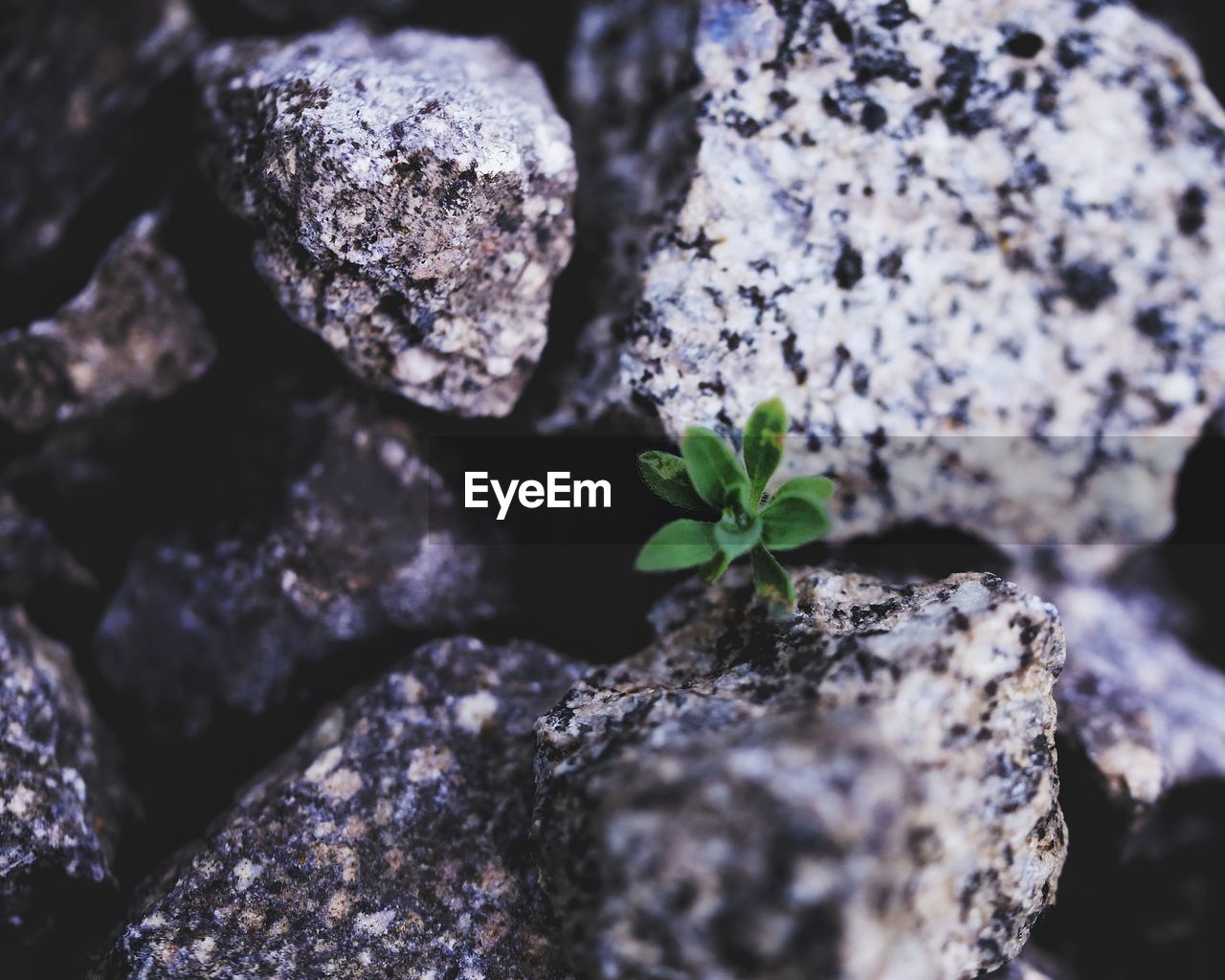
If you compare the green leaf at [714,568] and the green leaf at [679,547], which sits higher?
the green leaf at [679,547]

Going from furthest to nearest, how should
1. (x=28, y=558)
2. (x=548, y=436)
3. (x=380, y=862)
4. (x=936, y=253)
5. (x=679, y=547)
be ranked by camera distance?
(x=28, y=558)
(x=548, y=436)
(x=936, y=253)
(x=380, y=862)
(x=679, y=547)

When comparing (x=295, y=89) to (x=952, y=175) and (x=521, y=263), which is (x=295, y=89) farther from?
(x=952, y=175)

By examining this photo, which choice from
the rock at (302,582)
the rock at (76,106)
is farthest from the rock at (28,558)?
the rock at (76,106)

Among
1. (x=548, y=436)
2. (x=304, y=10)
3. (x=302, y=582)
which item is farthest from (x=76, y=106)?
(x=548, y=436)

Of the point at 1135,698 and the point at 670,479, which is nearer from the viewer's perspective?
the point at 670,479

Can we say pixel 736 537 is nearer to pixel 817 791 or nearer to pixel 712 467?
pixel 712 467

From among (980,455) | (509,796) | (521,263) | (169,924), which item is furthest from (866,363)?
(169,924)

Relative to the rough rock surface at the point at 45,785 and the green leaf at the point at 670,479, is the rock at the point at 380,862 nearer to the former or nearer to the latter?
the rough rock surface at the point at 45,785
